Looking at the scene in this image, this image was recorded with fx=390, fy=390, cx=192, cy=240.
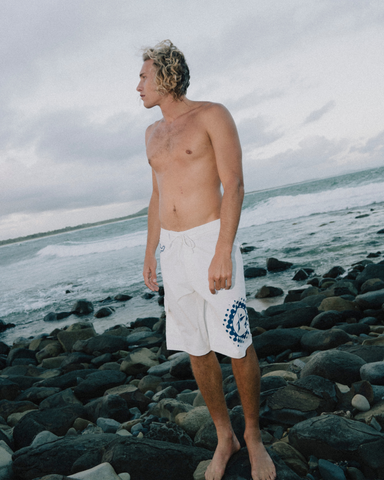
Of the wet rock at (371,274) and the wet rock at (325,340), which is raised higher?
the wet rock at (325,340)

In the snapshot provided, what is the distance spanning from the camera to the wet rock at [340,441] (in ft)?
7.63

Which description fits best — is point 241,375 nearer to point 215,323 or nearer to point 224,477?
point 215,323

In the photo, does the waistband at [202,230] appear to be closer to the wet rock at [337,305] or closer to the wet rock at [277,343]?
the wet rock at [277,343]

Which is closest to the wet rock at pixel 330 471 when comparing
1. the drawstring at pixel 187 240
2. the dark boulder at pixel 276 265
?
the drawstring at pixel 187 240

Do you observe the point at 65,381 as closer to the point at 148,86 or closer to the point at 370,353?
the point at 370,353

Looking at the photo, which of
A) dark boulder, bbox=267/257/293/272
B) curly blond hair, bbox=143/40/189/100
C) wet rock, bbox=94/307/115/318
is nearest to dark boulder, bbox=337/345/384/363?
curly blond hair, bbox=143/40/189/100

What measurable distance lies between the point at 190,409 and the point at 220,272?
1798mm

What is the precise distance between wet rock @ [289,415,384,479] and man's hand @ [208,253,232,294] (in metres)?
1.17

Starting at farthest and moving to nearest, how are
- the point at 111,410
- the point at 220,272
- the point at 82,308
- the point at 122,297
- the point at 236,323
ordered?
the point at 122,297
the point at 82,308
the point at 111,410
the point at 236,323
the point at 220,272

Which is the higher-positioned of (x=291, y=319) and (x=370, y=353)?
(x=370, y=353)

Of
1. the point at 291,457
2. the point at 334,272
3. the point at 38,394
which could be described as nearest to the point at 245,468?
the point at 291,457

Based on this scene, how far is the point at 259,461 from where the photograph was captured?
239cm

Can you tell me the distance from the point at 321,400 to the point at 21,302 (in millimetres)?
12734

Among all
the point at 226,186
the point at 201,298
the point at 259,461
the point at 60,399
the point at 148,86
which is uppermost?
the point at 148,86
